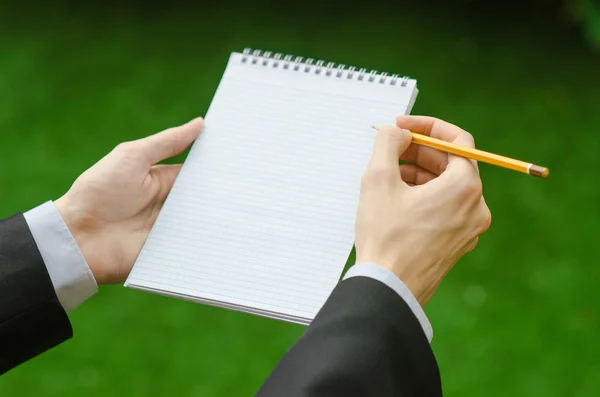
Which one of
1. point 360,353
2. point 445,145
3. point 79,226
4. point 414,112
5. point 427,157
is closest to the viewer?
point 360,353

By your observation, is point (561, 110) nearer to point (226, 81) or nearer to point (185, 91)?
point (185, 91)

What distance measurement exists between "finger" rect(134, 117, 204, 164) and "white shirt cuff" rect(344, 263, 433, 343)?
0.60 metres

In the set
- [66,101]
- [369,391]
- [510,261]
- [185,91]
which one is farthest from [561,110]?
[369,391]

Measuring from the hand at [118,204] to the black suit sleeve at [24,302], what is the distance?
0.13m

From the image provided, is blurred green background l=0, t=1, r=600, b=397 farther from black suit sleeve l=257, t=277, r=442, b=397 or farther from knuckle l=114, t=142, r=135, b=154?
black suit sleeve l=257, t=277, r=442, b=397

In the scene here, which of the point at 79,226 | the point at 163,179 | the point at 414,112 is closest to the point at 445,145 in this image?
the point at 163,179

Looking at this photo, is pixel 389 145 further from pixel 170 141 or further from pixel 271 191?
pixel 170 141

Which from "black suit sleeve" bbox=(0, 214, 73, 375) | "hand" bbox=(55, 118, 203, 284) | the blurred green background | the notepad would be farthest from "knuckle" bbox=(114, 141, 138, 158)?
the blurred green background

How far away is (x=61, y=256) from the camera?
5.77 feet

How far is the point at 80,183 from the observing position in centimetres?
184

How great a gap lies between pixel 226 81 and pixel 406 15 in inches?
98.6

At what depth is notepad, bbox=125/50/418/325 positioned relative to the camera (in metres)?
1.64

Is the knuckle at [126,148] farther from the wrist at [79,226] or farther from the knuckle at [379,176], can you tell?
the knuckle at [379,176]

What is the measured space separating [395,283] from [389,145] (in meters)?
0.26
